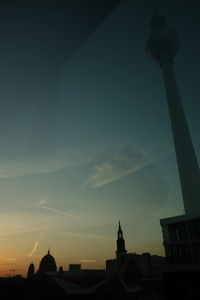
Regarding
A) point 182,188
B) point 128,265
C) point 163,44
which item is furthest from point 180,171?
point 163,44

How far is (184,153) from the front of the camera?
88.6 m

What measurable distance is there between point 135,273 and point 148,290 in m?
5.51

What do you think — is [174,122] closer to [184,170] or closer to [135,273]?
[184,170]

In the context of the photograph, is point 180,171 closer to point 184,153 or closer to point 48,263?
point 184,153

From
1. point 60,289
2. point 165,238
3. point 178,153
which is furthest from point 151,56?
point 60,289

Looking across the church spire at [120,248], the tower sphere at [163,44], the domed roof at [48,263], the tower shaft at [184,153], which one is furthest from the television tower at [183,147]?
the domed roof at [48,263]

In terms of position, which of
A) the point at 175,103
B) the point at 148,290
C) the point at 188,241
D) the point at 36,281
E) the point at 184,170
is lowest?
the point at 148,290

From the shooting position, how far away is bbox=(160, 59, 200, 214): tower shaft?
8612 centimetres

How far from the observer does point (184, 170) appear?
8819cm

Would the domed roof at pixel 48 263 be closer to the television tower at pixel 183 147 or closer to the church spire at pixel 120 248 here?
the church spire at pixel 120 248

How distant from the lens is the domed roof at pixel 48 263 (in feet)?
341

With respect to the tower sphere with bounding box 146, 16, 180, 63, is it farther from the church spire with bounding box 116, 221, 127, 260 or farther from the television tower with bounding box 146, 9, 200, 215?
the church spire with bounding box 116, 221, 127, 260

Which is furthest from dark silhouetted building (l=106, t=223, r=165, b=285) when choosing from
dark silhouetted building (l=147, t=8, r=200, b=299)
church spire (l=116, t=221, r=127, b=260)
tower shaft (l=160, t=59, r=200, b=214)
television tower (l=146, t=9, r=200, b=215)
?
tower shaft (l=160, t=59, r=200, b=214)

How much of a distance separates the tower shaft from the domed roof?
202 feet
